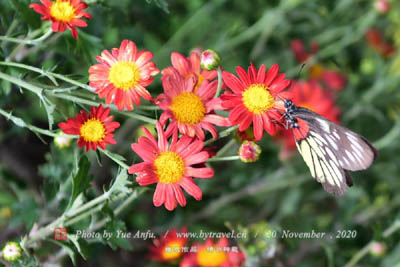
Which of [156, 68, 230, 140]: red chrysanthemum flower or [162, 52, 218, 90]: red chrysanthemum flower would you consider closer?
[156, 68, 230, 140]: red chrysanthemum flower

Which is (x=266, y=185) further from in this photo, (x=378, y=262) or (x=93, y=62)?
(x=93, y=62)

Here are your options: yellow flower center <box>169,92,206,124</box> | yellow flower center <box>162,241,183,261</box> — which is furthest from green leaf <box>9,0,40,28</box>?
yellow flower center <box>162,241,183,261</box>

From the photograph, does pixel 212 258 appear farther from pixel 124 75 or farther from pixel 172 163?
pixel 124 75

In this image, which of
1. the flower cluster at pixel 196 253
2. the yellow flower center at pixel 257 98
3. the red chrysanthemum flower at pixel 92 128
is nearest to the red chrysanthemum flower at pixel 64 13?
the red chrysanthemum flower at pixel 92 128

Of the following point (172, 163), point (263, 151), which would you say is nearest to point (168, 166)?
point (172, 163)

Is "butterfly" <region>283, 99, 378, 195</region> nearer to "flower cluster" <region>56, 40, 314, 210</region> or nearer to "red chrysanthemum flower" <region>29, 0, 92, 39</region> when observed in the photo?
"flower cluster" <region>56, 40, 314, 210</region>

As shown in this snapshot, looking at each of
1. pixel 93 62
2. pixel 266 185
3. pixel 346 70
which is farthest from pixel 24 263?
pixel 346 70

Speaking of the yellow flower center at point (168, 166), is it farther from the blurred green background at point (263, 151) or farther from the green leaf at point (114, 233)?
the blurred green background at point (263, 151)
